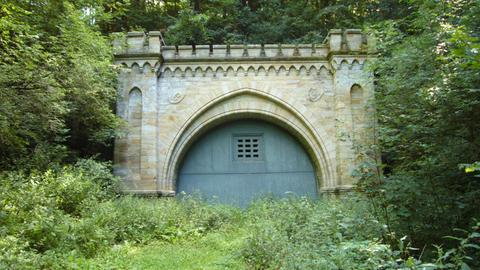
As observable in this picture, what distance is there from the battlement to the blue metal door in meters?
2.09

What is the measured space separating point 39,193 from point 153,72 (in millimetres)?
5276

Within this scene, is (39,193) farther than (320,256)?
Yes

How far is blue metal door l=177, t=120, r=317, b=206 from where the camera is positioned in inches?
489

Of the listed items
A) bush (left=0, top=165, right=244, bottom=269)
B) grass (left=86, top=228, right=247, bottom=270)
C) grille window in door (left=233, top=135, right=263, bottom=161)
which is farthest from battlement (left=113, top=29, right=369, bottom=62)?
grass (left=86, top=228, right=247, bottom=270)

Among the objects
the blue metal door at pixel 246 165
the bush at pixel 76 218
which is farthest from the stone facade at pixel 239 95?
the bush at pixel 76 218

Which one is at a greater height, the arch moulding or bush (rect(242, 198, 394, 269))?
the arch moulding

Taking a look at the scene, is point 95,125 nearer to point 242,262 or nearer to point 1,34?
point 1,34

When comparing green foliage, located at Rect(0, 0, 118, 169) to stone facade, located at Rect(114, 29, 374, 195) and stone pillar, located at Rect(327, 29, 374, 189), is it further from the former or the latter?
stone pillar, located at Rect(327, 29, 374, 189)

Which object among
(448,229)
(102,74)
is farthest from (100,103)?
(448,229)

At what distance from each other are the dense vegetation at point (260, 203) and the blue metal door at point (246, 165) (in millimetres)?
2170

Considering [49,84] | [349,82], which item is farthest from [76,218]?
[349,82]

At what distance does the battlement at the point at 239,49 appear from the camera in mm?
11812

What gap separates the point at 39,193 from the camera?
7.41m

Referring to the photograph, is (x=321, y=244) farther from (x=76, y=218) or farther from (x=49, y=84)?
(x=49, y=84)
